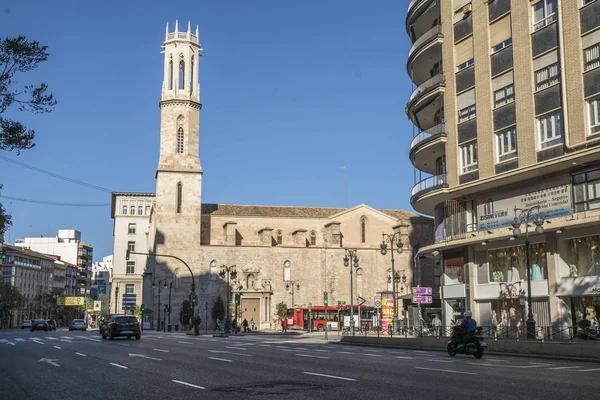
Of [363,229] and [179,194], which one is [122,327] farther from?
[363,229]

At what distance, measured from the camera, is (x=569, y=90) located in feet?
94.5

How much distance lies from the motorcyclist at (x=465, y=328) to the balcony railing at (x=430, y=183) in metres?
15.7

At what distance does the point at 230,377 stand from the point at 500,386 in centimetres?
524

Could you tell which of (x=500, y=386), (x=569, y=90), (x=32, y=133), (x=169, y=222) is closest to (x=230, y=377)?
(x=500, y=386)

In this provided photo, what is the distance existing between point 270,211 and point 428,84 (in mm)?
50037

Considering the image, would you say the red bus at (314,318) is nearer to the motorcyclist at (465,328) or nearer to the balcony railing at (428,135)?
the balcony railing at (428,135)

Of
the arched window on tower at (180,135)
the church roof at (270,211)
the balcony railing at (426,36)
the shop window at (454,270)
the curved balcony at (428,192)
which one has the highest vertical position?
the arched window on tower at (180,135)

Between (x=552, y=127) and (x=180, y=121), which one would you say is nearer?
(x=552, y=127)

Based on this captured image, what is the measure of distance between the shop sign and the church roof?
52.4m

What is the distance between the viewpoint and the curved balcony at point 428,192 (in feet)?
120

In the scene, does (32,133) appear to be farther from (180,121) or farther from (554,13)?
(180,121)

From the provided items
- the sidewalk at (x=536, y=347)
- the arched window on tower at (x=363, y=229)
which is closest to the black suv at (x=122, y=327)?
the sidewalk at (x=536, y=347)

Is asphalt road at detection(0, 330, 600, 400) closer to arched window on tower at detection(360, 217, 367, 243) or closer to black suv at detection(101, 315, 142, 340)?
black suv at detection(101, 315, 142, 340)

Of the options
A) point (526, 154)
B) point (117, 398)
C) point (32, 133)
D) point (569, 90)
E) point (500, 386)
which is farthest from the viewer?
point (526, 154)
